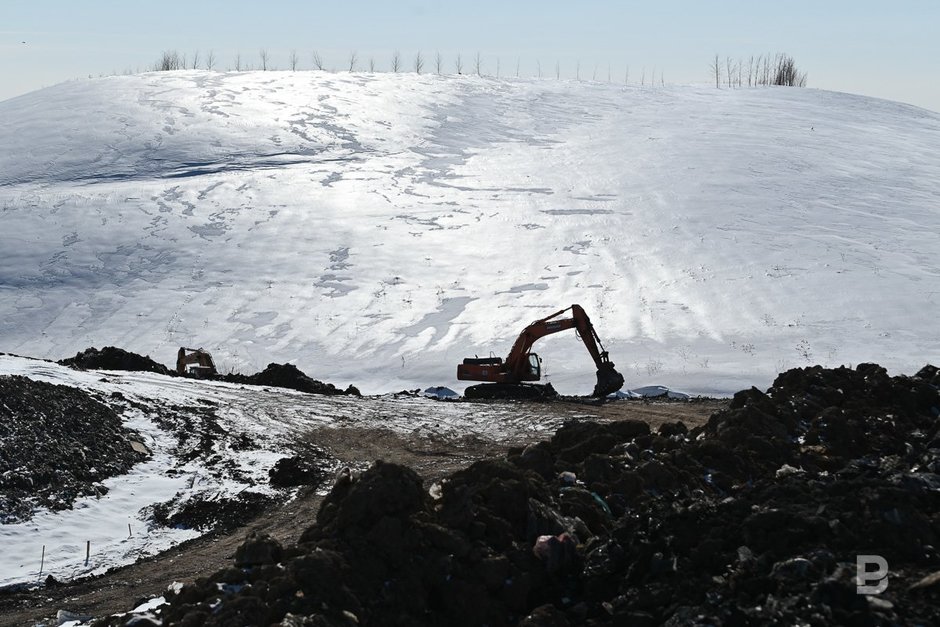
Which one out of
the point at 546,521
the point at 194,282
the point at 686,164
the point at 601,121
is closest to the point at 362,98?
the point at 601,121

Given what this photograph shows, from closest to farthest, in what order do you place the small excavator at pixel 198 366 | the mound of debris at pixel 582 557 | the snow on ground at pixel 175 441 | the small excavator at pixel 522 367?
1. the mound of debris at pixel 582 557
2. the snow on ground at pixel 175 441
3. the small excavator at pixel 522 367
4. the small excavator at pixel 198 366

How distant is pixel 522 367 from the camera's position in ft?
71.3

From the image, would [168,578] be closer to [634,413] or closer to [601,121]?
[634,413]

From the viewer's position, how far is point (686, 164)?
39281mm

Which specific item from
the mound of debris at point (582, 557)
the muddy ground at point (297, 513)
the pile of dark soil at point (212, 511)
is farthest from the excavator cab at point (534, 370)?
the mound of debris at point (582, 557)

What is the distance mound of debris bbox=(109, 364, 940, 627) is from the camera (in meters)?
6.80

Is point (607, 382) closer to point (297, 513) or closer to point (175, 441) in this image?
point (175, 441)

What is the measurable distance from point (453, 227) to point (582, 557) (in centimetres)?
2656

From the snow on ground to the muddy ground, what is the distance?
0.31 m

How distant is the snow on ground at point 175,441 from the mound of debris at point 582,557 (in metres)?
4.07

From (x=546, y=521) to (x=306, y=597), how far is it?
2.30 metres

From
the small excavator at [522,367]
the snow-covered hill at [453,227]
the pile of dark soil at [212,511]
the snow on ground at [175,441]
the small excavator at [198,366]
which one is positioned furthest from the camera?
the snow-covered hill at [453,227]

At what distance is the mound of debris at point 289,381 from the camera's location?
21734mm

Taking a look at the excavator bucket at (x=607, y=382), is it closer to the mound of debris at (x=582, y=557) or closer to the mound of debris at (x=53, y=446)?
the mound of debris at (x=53, y=446)
